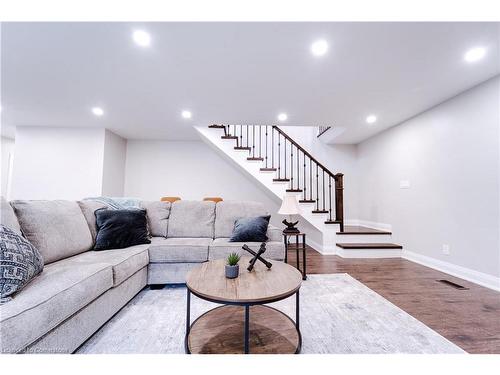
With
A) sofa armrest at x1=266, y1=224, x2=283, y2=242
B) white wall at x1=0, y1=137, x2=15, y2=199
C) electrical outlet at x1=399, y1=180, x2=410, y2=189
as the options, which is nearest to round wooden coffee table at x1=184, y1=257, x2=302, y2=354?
sofa armrest at x1=266, y1=224, x2=283, y2=242

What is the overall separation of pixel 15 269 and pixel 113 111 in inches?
127

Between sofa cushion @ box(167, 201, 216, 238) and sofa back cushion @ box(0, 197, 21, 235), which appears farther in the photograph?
sofa cushion @ box(167, 201, 216, 238)

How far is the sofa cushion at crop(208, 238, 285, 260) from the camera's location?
2.41m

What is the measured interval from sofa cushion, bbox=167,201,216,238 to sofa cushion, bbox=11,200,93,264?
940mm

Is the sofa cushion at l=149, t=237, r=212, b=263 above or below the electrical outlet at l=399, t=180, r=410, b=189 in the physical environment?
below

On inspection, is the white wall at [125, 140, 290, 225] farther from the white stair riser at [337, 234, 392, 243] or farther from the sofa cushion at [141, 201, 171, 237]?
the sofa cushion at [141, 201, 171, 237]

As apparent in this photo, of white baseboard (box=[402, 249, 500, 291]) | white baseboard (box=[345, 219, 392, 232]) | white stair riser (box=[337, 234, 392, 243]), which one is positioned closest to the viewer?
white baseboard (box=[402, 249, 500, 291])

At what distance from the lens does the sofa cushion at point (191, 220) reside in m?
2.89

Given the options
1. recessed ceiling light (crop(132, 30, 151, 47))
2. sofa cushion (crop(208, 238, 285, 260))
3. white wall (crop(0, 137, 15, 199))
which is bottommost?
sofa cushion (crop(208, 238, 285, 260))

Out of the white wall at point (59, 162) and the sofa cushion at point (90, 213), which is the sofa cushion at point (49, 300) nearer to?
the sofa cushion at point (90, 213)

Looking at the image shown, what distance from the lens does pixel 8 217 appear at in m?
1.56

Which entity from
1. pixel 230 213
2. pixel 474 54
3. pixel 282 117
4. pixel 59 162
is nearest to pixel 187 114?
pixel 282 117

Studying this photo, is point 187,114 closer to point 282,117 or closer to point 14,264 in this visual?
point 282,117

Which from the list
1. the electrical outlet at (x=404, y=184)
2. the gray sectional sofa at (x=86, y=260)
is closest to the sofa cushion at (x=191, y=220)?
the gray sectional sofa at (x=86, y=260)
